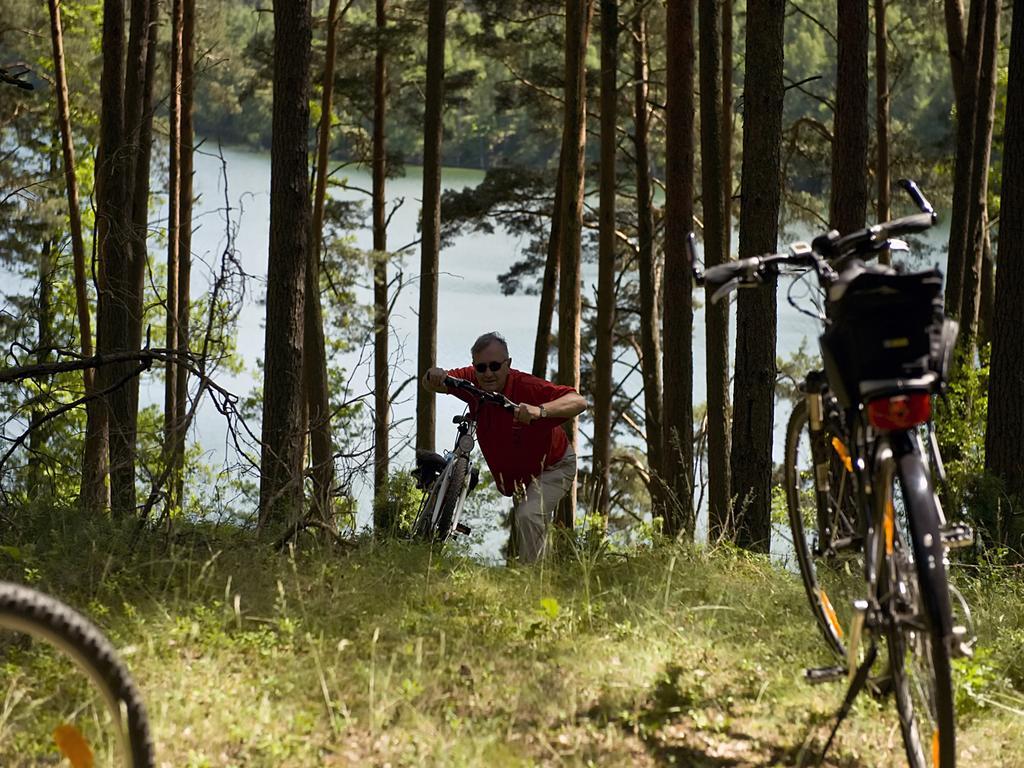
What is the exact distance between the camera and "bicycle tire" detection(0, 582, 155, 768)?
8.73ft

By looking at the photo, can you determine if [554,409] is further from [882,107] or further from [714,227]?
[882,107]

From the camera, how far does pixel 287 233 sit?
8.73m

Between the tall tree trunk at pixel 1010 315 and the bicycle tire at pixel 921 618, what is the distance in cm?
592

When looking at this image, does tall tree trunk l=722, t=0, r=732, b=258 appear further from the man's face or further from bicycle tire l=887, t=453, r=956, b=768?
bicycle tire l=887, t=453, r=956, b=768

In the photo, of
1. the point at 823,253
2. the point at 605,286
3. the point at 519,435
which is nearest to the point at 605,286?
the point at 605,286

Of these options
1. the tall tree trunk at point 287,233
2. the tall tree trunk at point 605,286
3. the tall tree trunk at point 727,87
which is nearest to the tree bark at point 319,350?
the tall tree trunk at point 287,233

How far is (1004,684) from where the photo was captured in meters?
4.50

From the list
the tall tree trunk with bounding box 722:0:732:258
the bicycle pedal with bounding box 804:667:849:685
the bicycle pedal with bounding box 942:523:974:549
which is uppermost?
the tall tree trunk with bounding box 722:0:732:258

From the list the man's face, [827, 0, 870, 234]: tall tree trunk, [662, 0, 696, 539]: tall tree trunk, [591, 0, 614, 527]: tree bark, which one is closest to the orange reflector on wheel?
the man's face

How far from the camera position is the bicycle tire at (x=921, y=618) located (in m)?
3.12

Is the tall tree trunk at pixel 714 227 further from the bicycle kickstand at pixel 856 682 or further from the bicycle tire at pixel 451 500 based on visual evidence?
the bicycle kickstand at pixel 856 682

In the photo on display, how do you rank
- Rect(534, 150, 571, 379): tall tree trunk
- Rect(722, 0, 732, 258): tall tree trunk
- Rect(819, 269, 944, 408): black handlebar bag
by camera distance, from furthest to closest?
Rect(534, 150, 571, 379): tall tree trunk
Rect(722, 0, 732, 258): tall tree trunk
Rect(819, 269, 944, 408): black handlebar bag

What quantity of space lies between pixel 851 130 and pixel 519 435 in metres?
5.63

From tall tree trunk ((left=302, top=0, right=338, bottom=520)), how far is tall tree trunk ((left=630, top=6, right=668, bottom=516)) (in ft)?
18.7
